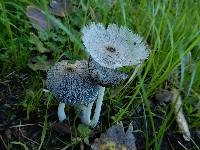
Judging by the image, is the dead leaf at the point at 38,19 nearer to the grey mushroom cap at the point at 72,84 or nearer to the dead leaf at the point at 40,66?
the dead leaf at the point at 40,66

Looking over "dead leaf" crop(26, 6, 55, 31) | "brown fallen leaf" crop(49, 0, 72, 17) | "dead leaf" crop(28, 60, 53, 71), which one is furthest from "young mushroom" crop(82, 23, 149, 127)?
"brown fallen leaf" crop(49, 0, 72, 17)

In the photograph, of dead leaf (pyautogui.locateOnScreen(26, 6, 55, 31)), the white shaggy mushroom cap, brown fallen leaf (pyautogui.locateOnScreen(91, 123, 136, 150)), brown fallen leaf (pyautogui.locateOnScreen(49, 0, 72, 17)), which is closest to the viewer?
the white shaggy mushroom cap

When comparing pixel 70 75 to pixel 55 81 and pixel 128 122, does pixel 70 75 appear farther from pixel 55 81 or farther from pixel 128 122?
pixel 128 122

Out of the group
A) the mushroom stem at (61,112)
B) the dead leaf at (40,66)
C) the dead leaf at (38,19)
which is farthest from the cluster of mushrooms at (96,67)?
the dead leaf at (38,19)

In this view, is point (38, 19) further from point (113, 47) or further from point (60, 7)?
point (113, 47)

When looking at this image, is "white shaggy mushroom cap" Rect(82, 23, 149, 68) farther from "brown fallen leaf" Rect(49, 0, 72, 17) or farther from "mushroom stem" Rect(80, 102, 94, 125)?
"brown fallen leaf" Rect(49, 0, 72, 17)
